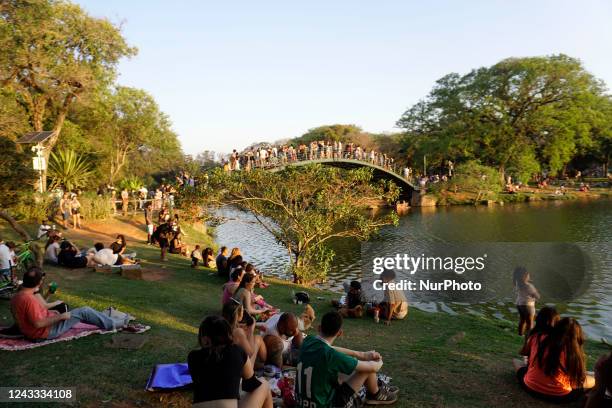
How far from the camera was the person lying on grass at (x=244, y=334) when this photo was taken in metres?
4.13

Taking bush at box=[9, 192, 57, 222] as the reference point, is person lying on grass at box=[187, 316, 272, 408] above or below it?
below

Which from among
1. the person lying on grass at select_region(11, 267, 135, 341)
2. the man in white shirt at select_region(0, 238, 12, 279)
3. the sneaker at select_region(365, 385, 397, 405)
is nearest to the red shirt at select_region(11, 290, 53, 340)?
the person lying on grass at select_region(11, 267, 135, 341)

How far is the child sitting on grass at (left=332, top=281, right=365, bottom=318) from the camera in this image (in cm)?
852

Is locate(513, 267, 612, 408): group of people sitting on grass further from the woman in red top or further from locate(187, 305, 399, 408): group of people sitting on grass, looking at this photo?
locate(187, 305, 399, 408): group of people sitting on grass

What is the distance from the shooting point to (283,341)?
505cm

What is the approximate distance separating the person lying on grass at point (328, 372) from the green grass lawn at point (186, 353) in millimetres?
820

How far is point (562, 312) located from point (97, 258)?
11451 millimetres

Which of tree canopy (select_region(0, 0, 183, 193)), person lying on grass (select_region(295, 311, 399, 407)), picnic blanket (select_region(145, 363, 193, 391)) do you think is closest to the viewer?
person lying on grass (select_region(295, 311, 399, 407))

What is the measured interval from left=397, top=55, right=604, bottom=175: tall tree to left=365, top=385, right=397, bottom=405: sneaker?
41.7m

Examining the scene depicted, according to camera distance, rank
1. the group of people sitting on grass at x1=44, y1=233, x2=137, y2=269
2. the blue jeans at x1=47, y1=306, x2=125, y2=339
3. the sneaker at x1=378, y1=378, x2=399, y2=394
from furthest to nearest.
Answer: the group of people sitting on grass at x1=44, y1=233, x2=137, y2=269, the blue jeans at x1=47, y1=306, x2=125, y2=339, the sneaker at x1=378, y1=378, x2=399, y2=394

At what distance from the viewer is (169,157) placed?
44938mm

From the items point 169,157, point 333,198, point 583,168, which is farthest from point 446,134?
point 333,198

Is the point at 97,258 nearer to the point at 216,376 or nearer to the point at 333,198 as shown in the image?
the point at 333,198

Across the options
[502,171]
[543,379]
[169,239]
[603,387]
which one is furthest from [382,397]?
[502,171]
